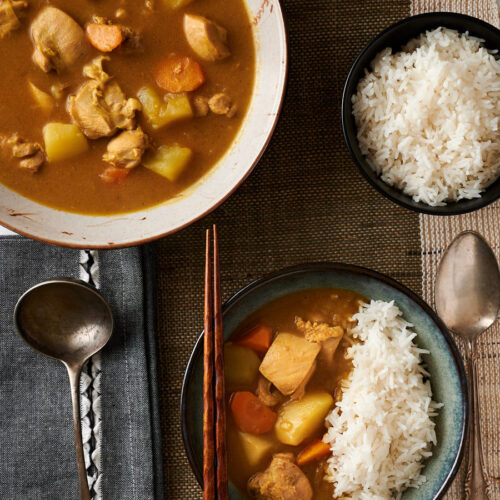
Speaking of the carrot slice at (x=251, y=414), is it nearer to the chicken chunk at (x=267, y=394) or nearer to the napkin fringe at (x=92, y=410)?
the chicken chunk at (x=267, y=394)

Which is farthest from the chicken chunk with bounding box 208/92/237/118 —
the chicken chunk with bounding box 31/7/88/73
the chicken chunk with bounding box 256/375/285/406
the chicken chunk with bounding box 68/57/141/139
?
the chicken chunk with bounding box 256/375/285/406

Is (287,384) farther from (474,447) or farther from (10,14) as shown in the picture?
(10,14)

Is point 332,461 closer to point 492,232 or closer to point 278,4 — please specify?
point 492,232

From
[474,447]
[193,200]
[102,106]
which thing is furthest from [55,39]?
[474,447]

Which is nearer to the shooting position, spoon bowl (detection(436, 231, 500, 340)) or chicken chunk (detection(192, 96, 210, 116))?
chicken chunk (detection(192, 96, 210, 116))

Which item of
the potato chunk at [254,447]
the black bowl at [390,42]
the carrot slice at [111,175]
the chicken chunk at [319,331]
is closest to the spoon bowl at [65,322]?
the carrot slice at [111,175]

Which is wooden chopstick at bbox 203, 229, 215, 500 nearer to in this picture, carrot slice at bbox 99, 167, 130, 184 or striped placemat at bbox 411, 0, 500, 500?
carrot slice at bbox 99, 167, 130, 184
